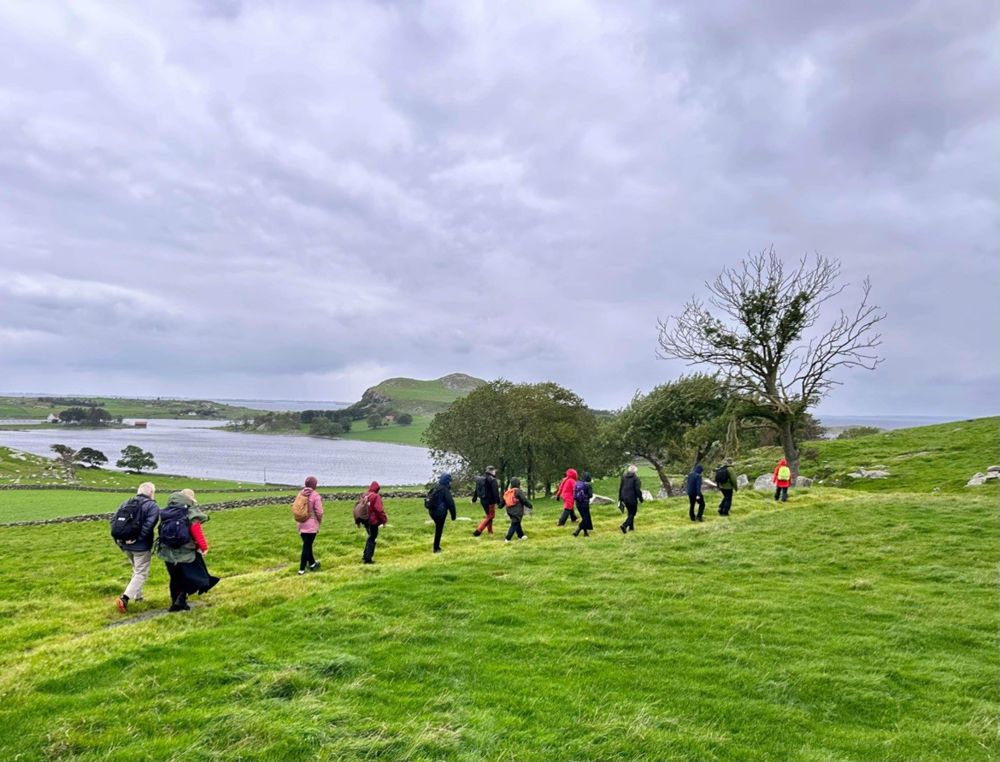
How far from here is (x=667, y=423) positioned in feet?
144

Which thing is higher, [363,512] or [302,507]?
[302,507]

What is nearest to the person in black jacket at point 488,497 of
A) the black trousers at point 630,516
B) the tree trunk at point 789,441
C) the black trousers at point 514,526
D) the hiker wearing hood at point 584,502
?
the black trousers at point 514,526

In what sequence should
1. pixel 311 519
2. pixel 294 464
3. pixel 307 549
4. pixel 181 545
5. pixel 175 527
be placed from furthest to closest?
1. pixel 294 464
2. pixel 307 549
3. pixel 311 519
4. pixel 181 545
5. pixel 175 527

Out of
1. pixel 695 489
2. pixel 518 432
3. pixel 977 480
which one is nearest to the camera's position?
pixel 695 489

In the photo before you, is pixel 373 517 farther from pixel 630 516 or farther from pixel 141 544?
pixel 630 516

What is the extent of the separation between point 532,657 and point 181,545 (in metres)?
7.31

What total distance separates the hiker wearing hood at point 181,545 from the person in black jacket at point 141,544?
274 millimetres

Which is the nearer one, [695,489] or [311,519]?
[311,519]

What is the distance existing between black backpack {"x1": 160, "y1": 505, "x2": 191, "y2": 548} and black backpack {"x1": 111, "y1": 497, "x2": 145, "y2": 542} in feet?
1.51

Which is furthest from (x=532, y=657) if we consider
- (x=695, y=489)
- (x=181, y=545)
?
(x=695, y=489)

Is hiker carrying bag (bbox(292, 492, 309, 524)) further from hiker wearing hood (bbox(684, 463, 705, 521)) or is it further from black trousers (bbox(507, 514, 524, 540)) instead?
hiker wearing hood (bbox(684, 463, 705, 521))

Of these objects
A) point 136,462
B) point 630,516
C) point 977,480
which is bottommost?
point 136,462

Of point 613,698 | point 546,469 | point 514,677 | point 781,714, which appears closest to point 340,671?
point 514,677

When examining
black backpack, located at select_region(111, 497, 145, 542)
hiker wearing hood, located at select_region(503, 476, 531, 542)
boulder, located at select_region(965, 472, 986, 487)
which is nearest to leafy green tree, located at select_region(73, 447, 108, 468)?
hiker wearing hood, located at select_region(503, 476, 531, 542)
